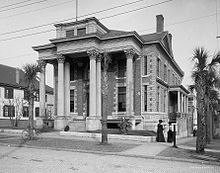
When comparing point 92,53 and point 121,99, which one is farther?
point 121,99

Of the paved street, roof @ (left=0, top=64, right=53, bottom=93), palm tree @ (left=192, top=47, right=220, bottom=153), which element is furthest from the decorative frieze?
roof @ (left=0, top=64, right=53, bottom=93)

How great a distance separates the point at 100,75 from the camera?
1169 inches

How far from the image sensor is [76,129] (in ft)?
93.6

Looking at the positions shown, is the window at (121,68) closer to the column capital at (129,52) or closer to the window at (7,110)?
the column capital at (129,52)

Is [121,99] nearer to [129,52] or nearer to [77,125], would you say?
[77,125]

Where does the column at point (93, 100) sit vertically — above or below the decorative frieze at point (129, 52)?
below

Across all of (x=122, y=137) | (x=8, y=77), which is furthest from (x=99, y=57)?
(x=8, y=77)

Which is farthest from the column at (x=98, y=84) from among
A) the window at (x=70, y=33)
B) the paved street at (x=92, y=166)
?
the paved street at (x=92, y=166)

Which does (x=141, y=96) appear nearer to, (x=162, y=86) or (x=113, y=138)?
(x=162, y=86)

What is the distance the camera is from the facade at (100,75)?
27.8 metres

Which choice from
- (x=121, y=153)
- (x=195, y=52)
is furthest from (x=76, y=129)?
(x=195, y=52)

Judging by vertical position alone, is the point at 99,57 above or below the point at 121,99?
above

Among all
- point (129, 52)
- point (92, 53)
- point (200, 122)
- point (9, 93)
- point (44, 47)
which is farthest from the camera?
point (9, 93)

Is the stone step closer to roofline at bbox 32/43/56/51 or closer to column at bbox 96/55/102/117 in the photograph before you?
column at bbox 96/55/102/117
